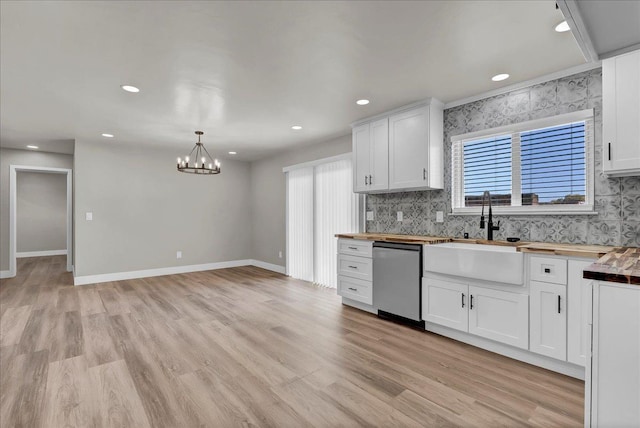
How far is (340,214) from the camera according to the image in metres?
5.00

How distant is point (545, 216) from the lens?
2.87 m

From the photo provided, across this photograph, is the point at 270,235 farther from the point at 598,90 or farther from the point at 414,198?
the point at 598,90

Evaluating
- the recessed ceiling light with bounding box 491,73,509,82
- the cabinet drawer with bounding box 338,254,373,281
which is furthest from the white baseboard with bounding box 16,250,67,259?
the recessed ceiling light with bounding box 491,73,509,82

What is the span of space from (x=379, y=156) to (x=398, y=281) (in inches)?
61.7

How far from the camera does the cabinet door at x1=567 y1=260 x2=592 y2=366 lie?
220 centimetres

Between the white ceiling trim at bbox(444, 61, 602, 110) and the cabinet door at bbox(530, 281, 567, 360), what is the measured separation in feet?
6.02

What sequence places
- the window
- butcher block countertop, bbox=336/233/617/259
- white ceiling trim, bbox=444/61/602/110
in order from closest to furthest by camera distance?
1. butcher block countertop, bbox=336/233/617/259
2. white ceiling trim, bbox=444/61/602/110
3. the window

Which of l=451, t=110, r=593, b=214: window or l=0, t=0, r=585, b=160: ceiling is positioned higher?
l=0, t=0, r=585, b=160: ceiling

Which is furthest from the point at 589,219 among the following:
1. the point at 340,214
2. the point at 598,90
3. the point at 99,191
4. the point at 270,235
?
the point at 99,191

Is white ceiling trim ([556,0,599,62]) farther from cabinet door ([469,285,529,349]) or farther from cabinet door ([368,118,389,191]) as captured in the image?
cabinet door ([368,118,389,191])

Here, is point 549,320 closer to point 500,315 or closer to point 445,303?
point 500,315

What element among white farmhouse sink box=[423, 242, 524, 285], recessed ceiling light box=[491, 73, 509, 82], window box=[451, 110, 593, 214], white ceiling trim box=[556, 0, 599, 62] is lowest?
white farmhouse sink box=[423, 242, 524, 285]

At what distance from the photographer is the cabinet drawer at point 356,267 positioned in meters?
3.75

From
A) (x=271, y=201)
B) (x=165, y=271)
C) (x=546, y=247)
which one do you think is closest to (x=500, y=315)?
(x=546, y=247)
